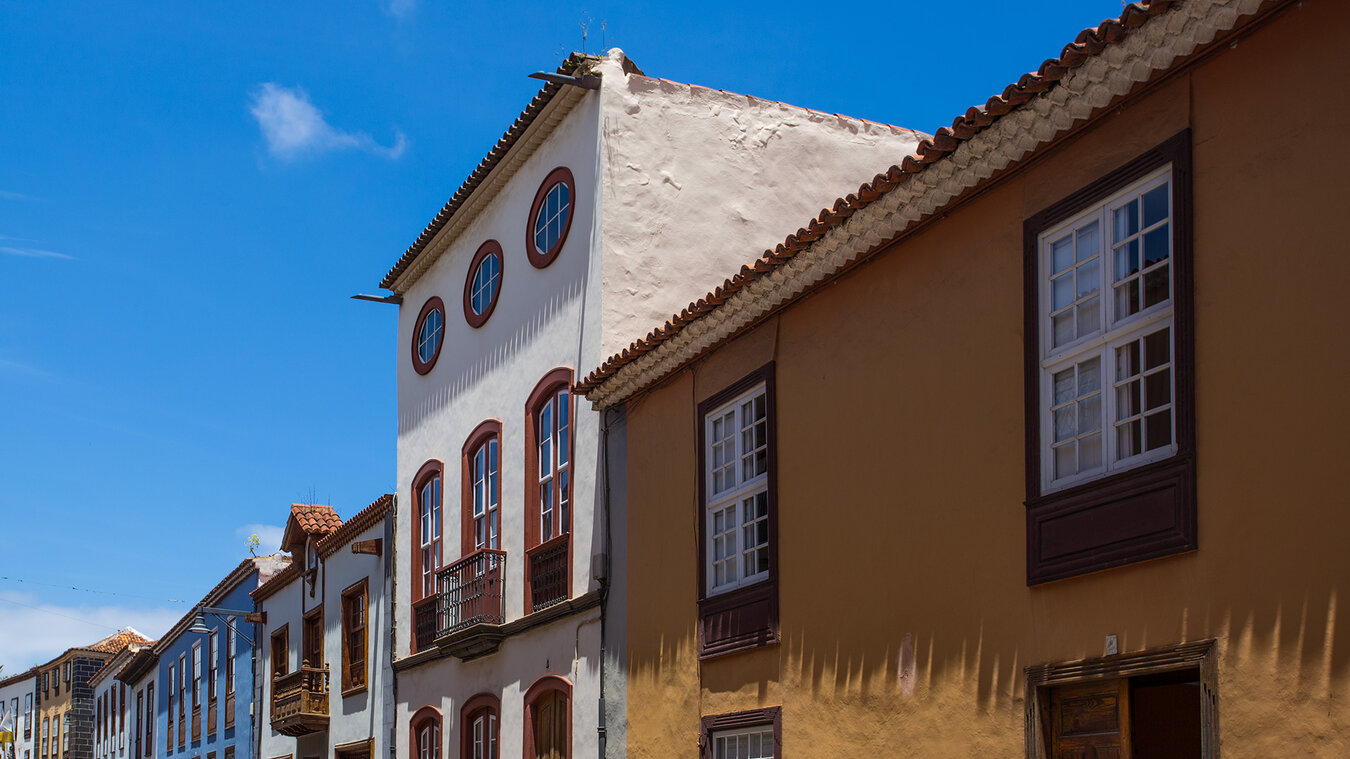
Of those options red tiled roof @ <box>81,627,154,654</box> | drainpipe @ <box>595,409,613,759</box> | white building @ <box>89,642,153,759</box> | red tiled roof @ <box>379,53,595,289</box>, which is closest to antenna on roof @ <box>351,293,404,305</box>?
red tiled roof @ <box>379,53,595,289</box>

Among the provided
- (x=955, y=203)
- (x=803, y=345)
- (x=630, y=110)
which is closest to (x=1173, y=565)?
(x=955, y=203)

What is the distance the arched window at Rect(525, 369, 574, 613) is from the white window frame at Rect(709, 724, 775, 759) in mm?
3727

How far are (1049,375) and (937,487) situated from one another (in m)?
1.30

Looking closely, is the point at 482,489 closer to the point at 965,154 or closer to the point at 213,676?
the point at 965,154

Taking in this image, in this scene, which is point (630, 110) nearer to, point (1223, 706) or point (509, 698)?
point (509, 698)

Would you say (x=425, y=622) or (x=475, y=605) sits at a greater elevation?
(x=475, y=605)

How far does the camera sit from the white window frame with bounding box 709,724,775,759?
12422mm

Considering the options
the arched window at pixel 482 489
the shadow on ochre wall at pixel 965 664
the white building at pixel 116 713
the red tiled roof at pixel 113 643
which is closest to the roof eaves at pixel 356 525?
the arched window at pixel 482 489

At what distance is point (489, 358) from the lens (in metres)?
20.1

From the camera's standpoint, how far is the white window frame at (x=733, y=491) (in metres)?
12.9

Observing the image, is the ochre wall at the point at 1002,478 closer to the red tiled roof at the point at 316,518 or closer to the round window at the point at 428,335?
the round window at the point at 428,335

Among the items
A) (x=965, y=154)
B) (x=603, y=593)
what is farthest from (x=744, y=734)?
(x=965, y=154)

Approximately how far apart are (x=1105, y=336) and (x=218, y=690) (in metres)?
30.3

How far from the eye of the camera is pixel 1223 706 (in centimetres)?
767
